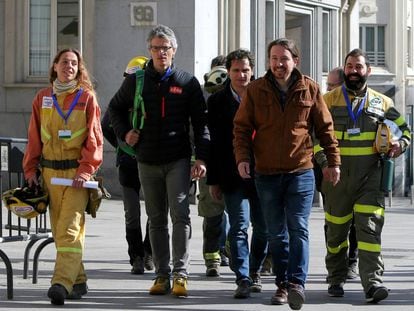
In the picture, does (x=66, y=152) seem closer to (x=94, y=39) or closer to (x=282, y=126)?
(x=282, y=126)

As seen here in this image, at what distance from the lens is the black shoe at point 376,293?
1056 centimetres

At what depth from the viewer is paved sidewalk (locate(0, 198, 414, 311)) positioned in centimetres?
1043

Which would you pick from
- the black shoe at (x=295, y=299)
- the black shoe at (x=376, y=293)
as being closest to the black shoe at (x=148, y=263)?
the black shoe at (x=376, y=293)

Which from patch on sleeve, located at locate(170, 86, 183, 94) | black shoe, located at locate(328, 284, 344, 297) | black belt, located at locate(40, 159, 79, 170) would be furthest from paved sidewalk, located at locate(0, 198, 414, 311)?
patch on sleeve, located at locate(170, 86, 183, 94)

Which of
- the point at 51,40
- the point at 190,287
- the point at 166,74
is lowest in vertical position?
the point at 190,287

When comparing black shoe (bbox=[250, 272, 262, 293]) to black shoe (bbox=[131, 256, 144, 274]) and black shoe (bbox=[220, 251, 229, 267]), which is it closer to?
black shoe (bbox=[131, 256, 144, 274])

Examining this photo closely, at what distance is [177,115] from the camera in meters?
10.8

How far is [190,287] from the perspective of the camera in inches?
460

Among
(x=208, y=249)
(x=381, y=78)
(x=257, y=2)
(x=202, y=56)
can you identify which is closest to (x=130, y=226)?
(x=208, y=249)

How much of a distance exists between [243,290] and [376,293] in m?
1.05

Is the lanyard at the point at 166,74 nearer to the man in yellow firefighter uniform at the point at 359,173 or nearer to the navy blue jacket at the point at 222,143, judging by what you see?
the navy blue jacket at the point at 222,143

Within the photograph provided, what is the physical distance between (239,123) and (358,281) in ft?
8.97

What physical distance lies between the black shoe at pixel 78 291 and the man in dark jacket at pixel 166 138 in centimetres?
58

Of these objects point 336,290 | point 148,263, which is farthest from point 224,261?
point 336,290
